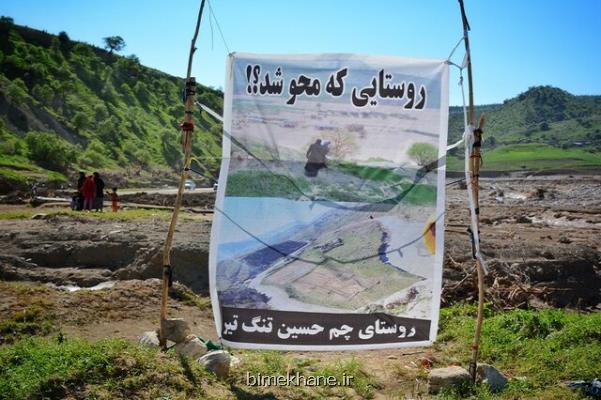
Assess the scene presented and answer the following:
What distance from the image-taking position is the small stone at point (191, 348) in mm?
5438

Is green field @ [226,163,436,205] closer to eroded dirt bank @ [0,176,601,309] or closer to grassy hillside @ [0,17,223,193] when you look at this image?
eroded dirt bank @ [0,176,601,309]

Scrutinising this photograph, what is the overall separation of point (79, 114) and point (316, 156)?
4418 centimetres

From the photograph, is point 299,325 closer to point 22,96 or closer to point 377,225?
point 377,225

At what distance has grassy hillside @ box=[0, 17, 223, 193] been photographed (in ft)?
107

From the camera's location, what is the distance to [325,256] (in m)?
5.14

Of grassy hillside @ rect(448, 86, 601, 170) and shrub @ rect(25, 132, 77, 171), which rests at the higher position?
grassy hillside @ rect(448, 86, 601, 170)

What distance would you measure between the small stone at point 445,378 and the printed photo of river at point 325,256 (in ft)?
1.90

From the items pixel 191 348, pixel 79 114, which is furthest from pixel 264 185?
pixel 79 114

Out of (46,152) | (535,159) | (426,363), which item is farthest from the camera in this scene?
(535,159)

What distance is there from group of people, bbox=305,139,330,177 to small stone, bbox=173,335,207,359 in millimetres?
2003

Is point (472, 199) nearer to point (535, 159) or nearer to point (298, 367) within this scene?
point (298, 367)

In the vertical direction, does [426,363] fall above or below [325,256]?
below

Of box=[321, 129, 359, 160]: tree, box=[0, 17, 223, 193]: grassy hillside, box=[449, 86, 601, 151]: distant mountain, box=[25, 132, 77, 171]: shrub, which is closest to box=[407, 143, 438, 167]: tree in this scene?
box=[321, 129, 359, 160]: tree

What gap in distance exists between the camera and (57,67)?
175ft
